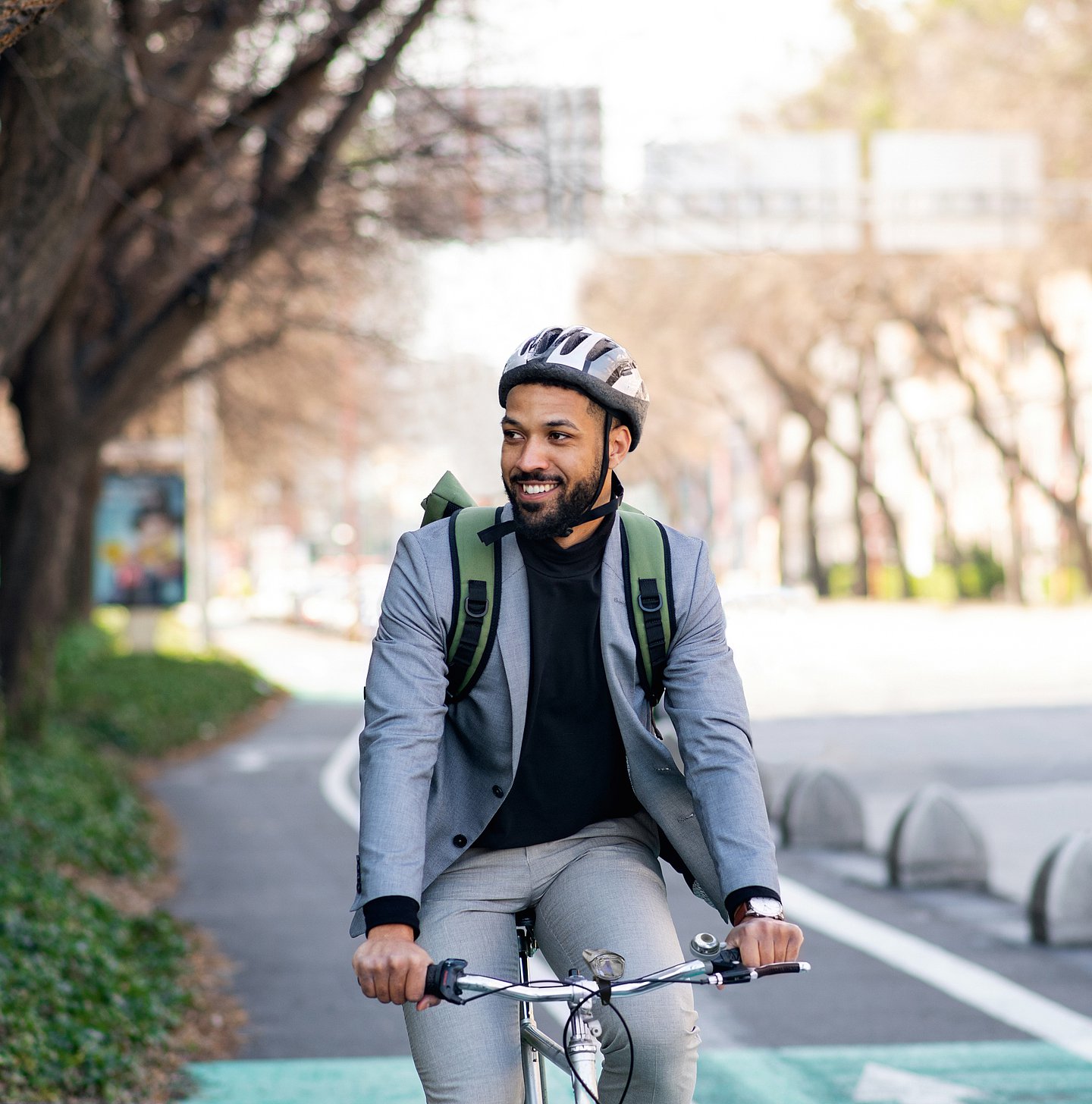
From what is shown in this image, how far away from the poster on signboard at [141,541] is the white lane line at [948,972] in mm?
20349

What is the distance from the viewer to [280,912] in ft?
30.4

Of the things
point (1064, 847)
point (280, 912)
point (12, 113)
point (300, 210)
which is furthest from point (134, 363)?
point (1064, 847)

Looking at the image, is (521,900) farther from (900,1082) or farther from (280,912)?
(280,912)

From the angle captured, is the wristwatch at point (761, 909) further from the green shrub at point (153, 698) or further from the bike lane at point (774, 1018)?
the green shrub at point (153, 698)

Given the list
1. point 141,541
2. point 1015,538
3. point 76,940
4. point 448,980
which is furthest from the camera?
point 1015,538

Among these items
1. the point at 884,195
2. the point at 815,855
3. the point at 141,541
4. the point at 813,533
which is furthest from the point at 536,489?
the point at 813,533

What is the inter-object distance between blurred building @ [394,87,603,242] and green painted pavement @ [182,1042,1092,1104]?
5901 millimetres

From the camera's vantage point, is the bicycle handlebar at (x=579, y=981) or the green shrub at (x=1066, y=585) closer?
the bicycle handlebar at (x=579, y=981)

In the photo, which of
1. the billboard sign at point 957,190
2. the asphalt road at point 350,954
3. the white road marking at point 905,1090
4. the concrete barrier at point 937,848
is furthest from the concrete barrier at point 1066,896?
the billboard sign at point 957,190

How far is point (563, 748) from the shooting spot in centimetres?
329

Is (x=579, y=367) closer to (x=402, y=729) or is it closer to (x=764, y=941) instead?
(x=402, y=729)

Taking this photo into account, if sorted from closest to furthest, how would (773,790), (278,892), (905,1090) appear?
(905,1090), (278,892), (773,790)

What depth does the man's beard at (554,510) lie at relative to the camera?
323cm

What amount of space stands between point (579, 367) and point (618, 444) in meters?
0.22
